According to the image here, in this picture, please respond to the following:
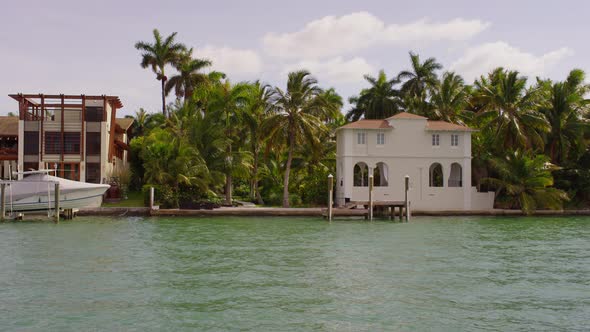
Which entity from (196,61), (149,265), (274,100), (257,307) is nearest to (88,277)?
(149,265)

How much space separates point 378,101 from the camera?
181ft

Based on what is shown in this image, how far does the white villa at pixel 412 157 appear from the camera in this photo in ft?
141

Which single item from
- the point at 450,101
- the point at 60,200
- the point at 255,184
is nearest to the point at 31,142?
the point at 60,200

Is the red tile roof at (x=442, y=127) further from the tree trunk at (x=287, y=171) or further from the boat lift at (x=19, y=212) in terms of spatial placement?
A: the boat lift at (x=19, y=212)

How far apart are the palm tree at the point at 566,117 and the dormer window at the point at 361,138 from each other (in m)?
14.4

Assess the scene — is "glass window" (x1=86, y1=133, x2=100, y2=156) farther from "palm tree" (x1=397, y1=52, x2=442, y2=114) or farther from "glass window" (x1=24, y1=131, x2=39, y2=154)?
"palm tree" (x1=397, y1=52, x2=442, y2=114)

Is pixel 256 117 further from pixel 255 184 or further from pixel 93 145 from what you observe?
pixel 93 145

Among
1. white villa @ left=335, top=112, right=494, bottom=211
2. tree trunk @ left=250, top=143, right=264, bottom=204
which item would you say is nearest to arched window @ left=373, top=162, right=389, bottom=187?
white villa @ left=335, top=112, right=494, bottom=211

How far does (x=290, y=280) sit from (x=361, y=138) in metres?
27.1

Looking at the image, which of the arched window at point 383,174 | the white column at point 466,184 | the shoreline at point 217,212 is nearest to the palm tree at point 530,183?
the white column at point 466,184

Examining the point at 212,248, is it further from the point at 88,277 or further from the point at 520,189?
the point at 520,189

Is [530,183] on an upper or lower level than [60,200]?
upper

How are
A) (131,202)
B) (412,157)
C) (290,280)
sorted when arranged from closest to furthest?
(290,280) → (131,202) → (412,157)

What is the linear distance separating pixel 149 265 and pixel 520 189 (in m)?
31.0
